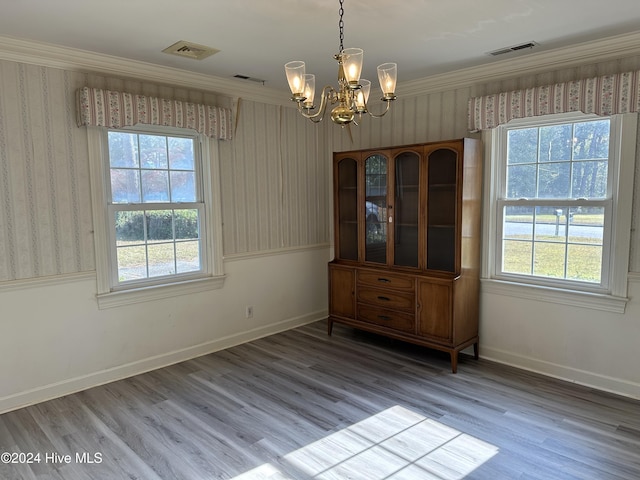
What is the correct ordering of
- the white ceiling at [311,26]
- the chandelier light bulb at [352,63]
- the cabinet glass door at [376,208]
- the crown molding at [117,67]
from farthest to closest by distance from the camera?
the cabinet glass door at [376,208] < the crown molding at [117,67] < the white ceiling at [311,26] < the chandelier light bulb at [352,63]

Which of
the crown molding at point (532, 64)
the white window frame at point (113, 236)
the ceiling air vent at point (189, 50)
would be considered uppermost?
the ceiling air vent at point (189, 50)

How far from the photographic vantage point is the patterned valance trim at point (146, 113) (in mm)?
3043

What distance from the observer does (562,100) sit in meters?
3.06

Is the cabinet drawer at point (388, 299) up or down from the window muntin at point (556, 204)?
down

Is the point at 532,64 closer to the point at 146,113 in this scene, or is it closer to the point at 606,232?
the point at 606,232

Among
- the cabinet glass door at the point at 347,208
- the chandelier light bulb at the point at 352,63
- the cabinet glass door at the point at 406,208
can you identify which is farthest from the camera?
the cabinet glass door at the point at 347,208

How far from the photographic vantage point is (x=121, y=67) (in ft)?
10.7

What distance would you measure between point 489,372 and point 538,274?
88cm

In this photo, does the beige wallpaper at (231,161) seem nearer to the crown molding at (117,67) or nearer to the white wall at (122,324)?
the crown molding at (117,67)

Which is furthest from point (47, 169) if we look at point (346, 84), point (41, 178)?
point (346, 84)

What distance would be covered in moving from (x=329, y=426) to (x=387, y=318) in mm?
1372

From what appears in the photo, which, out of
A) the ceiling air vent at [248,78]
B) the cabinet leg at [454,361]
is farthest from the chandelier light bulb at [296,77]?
the cabinet leg at [454,361]

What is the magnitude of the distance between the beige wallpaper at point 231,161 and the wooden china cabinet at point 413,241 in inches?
20.2

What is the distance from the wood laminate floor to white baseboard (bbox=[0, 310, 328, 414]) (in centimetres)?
8
